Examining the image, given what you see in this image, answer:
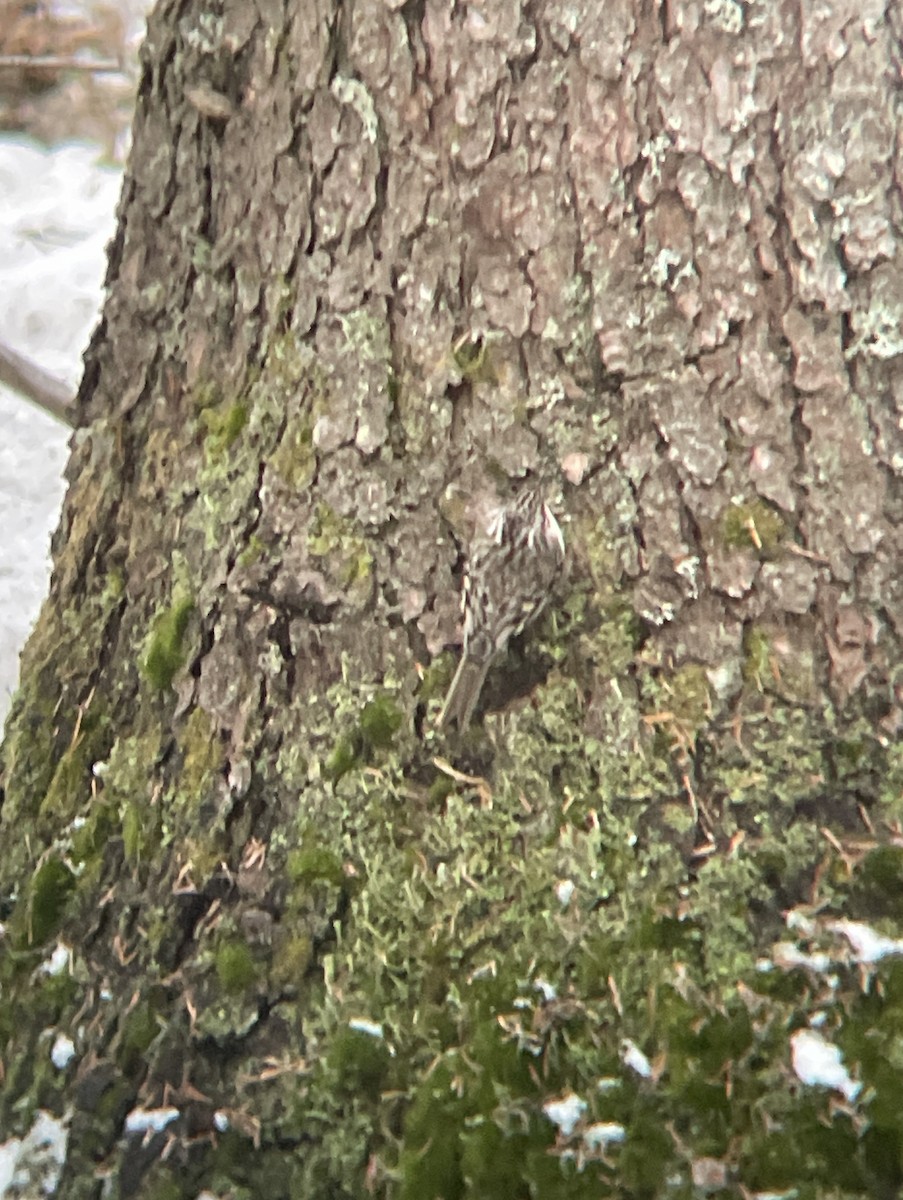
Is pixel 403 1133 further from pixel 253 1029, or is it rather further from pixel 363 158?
pixel 363 158

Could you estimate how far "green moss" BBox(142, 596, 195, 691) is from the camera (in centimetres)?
178

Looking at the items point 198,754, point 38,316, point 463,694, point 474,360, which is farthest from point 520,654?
point 38,316

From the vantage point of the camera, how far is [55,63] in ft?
11.1

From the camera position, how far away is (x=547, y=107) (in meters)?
1.55

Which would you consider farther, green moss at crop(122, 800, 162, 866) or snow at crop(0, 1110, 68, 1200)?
green moss at crop(122, 800, 162, 866)

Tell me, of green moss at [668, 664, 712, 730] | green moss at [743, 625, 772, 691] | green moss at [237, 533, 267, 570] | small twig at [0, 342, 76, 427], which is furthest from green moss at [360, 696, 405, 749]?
small twig at [0, 342, 76, 427]

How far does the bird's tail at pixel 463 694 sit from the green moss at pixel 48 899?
0.71 meters

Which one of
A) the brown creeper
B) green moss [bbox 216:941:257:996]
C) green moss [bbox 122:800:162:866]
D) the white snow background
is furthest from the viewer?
the white snow background

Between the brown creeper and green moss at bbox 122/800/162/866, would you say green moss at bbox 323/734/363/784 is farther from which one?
green moss at bbox 122/800/162/866

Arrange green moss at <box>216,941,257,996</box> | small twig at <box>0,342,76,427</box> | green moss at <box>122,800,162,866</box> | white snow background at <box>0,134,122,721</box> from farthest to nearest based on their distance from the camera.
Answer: white snow background at <box>0,134,122,721</box>
small twig at <box>0,342,76,427</box>
green moss at <box>122,800,162,866</box>
green moss at <box>216,941,257,996</box>

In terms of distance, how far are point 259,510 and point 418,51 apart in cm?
72

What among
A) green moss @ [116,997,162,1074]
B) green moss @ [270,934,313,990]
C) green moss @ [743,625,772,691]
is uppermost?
green moss @ [743,625,772,691]

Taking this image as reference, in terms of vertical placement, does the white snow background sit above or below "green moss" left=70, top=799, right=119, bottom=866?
above

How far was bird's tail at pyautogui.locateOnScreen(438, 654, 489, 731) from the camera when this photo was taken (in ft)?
Result: 5.19
